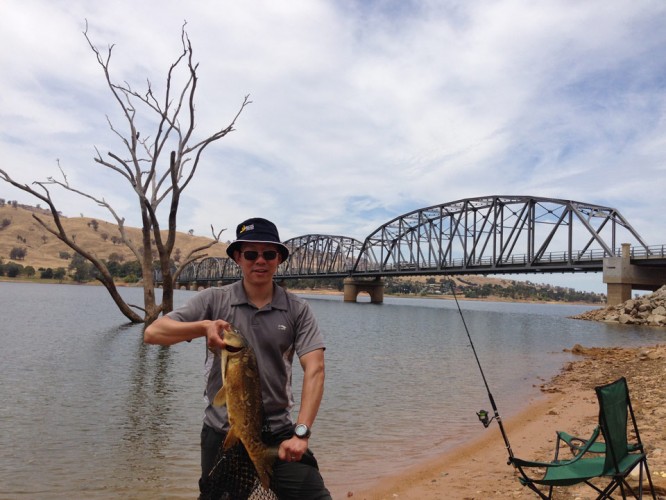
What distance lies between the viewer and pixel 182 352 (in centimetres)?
2205

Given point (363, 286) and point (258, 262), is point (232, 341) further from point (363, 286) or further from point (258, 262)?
point (363, 286)

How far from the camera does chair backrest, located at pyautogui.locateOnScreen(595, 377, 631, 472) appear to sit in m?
4.15

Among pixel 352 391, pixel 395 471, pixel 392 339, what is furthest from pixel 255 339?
pixel 392 339

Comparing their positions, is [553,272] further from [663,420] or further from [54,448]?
[54,448]

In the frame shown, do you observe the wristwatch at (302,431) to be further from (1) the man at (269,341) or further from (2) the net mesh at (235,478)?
(2) the net mesh at (235,478)

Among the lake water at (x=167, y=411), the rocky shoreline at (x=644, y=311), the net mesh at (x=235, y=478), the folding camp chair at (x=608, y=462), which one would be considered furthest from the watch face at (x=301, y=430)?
the rocky shoreline at (x=644, y=311)

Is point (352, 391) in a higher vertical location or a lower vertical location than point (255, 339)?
lower

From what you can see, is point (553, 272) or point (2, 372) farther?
point (553, 272)

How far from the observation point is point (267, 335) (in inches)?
129

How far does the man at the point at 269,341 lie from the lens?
3.15 meters

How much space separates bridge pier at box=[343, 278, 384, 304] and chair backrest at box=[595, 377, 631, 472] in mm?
108330

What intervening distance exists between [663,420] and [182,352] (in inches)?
688

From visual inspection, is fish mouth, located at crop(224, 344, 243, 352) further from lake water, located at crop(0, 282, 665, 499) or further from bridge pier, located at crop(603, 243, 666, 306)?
bridge pier, located at crop(603, 243, 666, 306)

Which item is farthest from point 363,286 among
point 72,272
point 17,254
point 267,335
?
point 17,254
